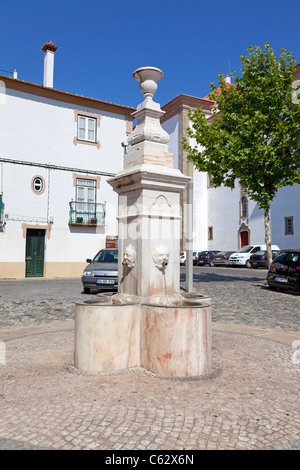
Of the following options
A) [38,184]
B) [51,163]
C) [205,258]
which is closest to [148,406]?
[38,184]

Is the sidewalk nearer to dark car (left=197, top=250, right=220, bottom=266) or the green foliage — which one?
the green foliage

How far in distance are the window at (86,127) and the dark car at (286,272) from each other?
495 inches

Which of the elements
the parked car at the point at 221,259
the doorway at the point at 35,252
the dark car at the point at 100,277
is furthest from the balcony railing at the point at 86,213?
the parked car at the point at 221,259

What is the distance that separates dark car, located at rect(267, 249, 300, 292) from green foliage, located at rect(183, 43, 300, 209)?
8.21 ft

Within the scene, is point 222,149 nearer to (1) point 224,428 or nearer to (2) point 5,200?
(2) point 5,200

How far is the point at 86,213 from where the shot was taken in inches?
834

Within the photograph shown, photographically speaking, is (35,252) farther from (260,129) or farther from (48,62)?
(260,129)

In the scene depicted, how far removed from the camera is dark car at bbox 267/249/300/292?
500 inches

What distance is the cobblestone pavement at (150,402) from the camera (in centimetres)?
266

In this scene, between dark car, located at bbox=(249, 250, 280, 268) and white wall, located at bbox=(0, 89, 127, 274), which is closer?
white wall, located at bbox=(0, 89, 127, 274)

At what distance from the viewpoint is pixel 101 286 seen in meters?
12.2

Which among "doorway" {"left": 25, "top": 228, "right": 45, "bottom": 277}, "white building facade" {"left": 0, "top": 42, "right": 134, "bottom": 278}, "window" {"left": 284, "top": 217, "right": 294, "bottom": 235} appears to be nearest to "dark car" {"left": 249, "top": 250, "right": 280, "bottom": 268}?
"window" {"left": 284, "top": 217, "right": 294, "bottom": 235}

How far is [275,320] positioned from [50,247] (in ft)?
48.8
